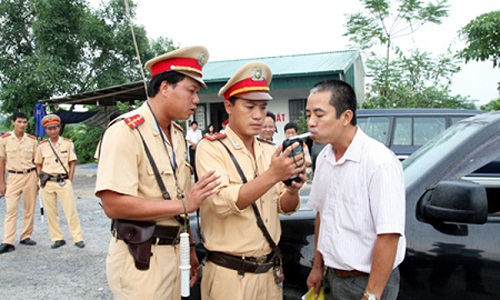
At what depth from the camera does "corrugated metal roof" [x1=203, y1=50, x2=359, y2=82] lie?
41.7ft

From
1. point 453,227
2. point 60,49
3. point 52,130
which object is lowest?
point 453,227

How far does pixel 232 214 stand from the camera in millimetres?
1932

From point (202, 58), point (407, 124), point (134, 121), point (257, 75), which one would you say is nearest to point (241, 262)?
point (134, 121)

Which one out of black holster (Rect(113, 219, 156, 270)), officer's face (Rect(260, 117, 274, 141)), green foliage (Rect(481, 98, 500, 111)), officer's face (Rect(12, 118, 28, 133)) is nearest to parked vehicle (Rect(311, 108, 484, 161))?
officer's face (Rect(260, 117, 274, 141))

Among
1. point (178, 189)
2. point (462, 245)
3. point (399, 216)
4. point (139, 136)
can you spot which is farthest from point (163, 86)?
point (462, 245)

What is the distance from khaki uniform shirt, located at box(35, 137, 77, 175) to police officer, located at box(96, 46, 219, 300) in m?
4.45

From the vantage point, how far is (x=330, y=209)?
71.2 inches

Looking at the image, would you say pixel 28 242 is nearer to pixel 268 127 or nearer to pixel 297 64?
pixel 268 127

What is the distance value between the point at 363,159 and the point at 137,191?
1012 millimetres

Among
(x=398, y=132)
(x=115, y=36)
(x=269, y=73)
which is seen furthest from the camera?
(x=115, y=36)

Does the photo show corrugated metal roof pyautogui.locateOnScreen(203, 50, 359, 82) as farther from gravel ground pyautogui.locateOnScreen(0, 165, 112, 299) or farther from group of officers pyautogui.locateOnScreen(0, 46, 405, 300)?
group of officers pyautogui.locateOnScreen(0, 46, 405, 300)

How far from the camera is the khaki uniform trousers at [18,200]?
569cm

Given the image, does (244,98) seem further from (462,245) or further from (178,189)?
(462,245)

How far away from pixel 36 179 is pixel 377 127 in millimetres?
5686
